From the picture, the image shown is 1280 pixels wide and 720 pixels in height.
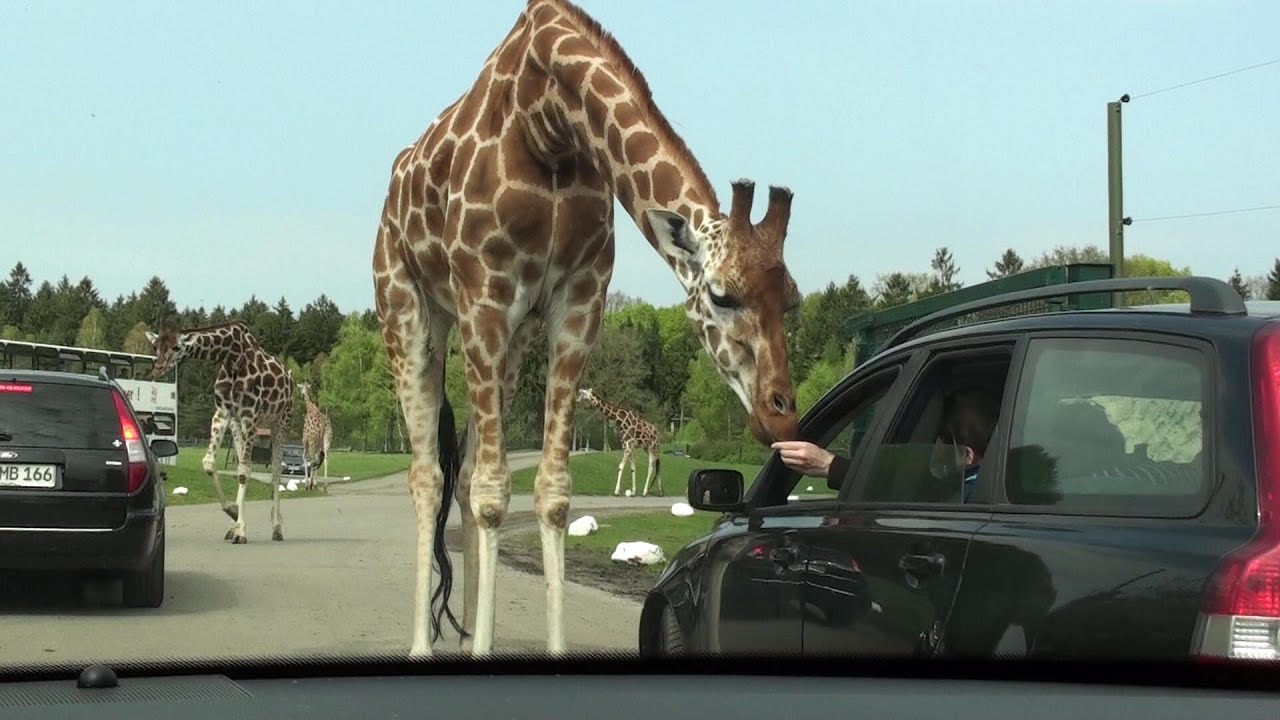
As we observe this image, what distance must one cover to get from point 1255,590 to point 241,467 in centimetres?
1632

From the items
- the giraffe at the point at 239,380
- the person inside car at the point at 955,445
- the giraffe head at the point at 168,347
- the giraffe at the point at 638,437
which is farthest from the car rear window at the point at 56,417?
the giraffe at the point at 638,437

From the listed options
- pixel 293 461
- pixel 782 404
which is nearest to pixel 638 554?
pixel 782 404

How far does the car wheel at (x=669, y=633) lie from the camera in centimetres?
480

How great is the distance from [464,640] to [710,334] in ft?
7.67

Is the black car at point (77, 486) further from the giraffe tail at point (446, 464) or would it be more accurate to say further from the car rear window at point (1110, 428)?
the car rear window at point (1110, 428)

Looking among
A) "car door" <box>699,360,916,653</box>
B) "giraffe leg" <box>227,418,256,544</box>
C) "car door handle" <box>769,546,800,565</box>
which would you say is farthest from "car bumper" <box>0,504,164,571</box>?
"giraffe leg" <box>227,418,256,544</box>

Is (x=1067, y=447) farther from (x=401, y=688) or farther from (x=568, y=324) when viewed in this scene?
(x=568, y=324)

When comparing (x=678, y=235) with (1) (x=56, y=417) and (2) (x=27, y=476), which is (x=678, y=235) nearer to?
(2) (x=27, y=476)

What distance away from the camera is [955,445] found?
13.5 ft

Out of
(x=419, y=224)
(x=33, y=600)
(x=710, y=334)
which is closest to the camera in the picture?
(x=710, y=334)

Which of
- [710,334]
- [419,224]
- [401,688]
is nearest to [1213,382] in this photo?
[401,688]

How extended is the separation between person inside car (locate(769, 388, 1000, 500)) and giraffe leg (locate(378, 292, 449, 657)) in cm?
285

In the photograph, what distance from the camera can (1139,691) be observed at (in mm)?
2533

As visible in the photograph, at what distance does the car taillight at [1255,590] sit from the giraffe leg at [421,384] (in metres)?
4.74
